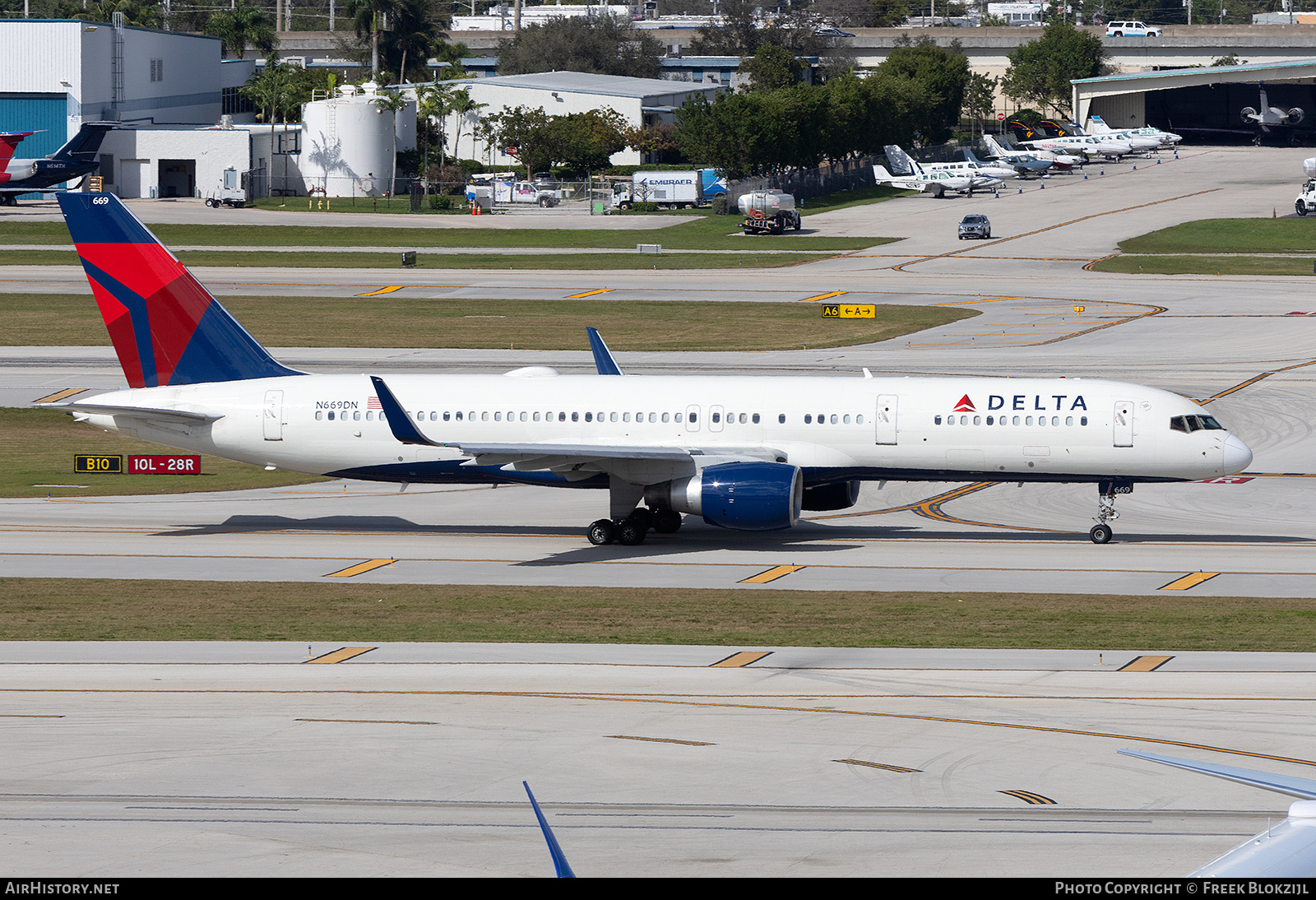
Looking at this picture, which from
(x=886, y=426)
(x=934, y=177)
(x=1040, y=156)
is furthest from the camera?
(x=1040, y=156)

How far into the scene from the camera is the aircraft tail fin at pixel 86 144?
134375 mm

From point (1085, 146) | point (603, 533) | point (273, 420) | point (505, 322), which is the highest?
point (1085, 146)

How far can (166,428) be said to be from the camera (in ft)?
128

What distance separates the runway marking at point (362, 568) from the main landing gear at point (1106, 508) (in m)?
17.9

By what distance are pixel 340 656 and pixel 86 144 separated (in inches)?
4778

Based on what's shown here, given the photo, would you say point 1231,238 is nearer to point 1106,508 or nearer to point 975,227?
point 975,227

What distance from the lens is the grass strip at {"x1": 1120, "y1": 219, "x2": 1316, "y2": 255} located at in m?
109

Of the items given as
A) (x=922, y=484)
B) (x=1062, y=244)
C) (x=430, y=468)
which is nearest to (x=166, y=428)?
(x=430, y=468)

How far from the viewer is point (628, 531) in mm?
38469

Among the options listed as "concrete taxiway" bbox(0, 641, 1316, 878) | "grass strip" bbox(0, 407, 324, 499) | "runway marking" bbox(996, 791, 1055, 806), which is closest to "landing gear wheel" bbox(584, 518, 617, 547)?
"concrete taxiway" bbox(0, 641, 1316, 878)

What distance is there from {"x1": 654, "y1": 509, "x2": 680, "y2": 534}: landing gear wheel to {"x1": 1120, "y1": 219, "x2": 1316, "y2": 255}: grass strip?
78.4 meters

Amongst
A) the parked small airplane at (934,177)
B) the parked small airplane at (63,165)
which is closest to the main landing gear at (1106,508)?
the parked small airplane at (934,177)

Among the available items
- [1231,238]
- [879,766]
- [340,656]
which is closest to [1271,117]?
[1231,238]
